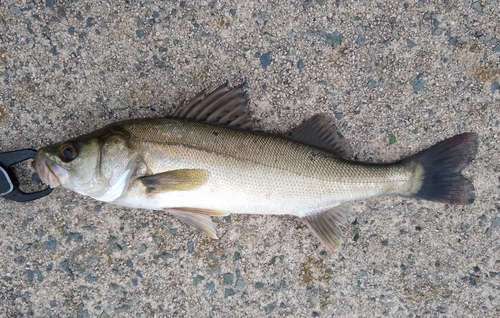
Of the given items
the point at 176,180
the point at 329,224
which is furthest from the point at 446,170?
the point at 176,180

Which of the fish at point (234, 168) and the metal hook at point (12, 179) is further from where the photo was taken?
the metal hook at point (12, 179)

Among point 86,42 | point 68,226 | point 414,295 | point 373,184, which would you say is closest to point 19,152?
point 68,226

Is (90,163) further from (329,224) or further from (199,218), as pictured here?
(329,224)

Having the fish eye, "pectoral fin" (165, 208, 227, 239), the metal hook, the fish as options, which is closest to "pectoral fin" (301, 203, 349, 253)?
the fish

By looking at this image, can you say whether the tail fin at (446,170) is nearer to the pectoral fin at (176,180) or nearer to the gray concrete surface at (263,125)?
the gray concrete surface at (263,125)

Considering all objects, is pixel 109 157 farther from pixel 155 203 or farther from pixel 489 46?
pixel 489 46

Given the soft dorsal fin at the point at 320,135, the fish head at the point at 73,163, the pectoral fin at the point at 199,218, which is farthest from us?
the soft dorsal fin at the point at 320,135

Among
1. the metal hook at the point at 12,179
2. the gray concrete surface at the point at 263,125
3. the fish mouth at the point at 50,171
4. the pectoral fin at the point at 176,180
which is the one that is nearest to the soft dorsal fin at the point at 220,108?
the gray concrete surface at the point at 263,125
